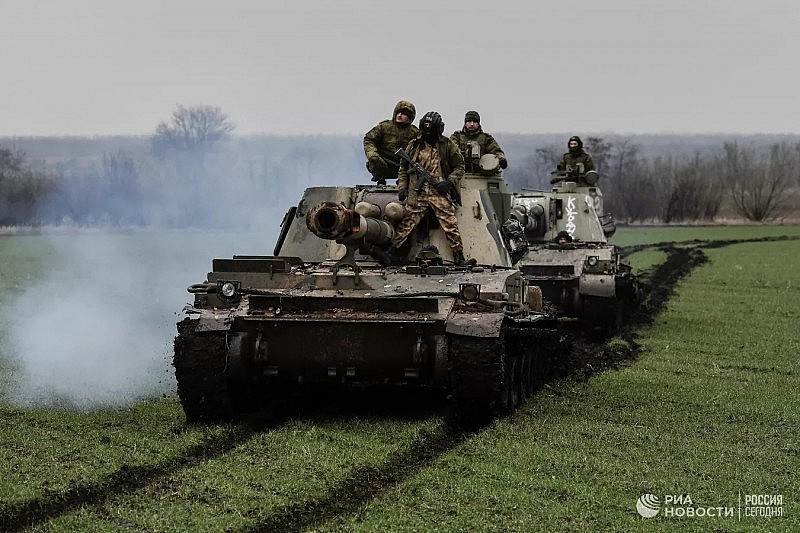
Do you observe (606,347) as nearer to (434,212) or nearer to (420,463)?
(434,212)

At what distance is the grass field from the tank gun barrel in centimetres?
162

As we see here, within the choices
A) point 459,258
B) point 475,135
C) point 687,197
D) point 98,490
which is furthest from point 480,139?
point 687,197

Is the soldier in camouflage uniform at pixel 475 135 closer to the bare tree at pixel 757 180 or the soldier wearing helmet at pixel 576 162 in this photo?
the soldier wearing helmet at pixel 576 162

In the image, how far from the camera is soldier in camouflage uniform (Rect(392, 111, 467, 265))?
13141 millimetres

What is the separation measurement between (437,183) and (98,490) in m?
5.75

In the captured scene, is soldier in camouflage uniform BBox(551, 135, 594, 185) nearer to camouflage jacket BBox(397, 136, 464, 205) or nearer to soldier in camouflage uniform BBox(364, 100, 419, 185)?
soldier in camouflage uniform BBox(364, 100, 419, 185)

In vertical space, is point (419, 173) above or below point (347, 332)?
above

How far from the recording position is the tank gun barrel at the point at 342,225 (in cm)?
1146

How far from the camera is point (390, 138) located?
46.1ft

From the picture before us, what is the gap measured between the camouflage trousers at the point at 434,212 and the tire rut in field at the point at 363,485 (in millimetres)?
2775

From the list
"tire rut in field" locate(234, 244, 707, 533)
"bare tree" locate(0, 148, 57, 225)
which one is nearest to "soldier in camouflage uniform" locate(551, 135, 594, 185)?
"tire rut in field" locate(234, 244, 707, 533)

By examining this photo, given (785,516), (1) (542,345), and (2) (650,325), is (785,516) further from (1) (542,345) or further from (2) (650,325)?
(2) (650,325)

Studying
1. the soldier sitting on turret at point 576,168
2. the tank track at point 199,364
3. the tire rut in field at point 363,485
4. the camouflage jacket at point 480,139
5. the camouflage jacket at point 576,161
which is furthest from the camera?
the camouflage jacket at point 576,161

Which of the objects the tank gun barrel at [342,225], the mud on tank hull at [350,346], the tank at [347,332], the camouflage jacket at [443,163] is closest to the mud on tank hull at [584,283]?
the camouflage jacket at [443,163]
